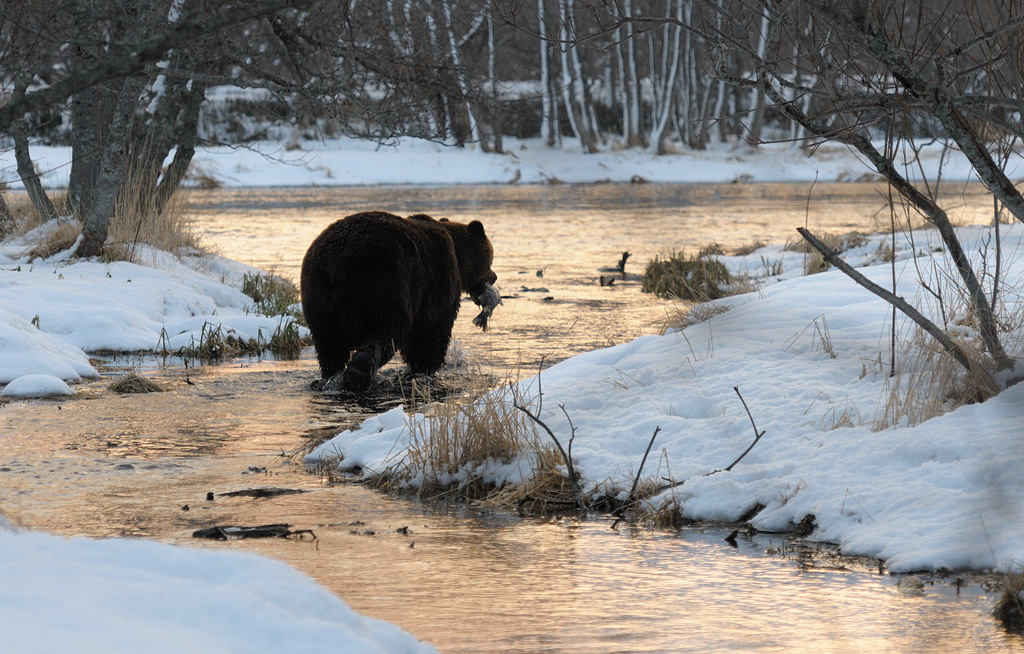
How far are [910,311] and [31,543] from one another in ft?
14.1

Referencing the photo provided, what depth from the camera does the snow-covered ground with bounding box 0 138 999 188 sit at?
42344 mm

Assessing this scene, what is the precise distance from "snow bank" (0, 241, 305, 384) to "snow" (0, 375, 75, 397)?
0.43 meters

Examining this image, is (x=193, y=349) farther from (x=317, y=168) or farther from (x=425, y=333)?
(x=317, y=168)

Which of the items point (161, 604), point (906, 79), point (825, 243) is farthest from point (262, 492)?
point (825, 243)

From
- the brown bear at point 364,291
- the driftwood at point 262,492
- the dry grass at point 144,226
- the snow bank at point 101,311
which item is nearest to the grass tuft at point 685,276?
the snow bank at point 101,311

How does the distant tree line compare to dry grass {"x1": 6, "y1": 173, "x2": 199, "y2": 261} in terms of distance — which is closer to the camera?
the distant tree line

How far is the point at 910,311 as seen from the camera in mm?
5777

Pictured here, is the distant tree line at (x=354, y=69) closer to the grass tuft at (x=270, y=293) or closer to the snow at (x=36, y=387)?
the grass tuft at (x=270, y=293)

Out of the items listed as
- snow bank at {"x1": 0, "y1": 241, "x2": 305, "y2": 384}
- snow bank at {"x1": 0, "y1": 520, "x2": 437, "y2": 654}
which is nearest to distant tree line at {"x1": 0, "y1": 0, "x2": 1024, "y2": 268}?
snow bank at {"x1": 0, "y1": 241, "x2": 305, "y2": 384}

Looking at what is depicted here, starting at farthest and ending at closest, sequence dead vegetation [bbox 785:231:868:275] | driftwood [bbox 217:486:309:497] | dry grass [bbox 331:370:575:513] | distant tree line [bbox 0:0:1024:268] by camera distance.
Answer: dead vegetation [bbox 785:231:868:275]
dry grass [bbox 331:370:575:513]
driftwood [bbox 217:486:309:497]
distant tree line [bbox 0:0:1024:268]

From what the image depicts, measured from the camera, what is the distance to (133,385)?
8328mm

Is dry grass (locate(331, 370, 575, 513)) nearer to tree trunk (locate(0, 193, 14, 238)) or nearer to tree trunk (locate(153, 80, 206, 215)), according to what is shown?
tree trunk (locate(153, 80, 206, 215))

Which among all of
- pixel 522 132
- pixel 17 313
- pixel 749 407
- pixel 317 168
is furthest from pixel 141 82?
pixel 522 132

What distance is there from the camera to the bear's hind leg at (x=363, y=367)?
322 inches
